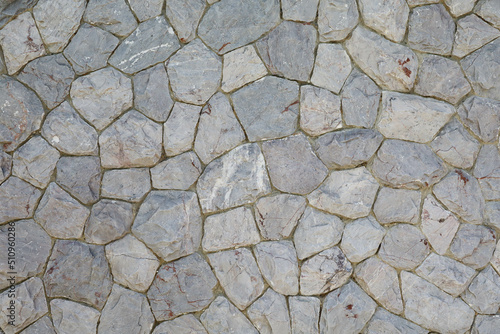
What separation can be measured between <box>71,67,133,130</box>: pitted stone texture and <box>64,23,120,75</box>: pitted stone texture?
5 cm

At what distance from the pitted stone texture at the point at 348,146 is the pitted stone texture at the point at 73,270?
1269mm

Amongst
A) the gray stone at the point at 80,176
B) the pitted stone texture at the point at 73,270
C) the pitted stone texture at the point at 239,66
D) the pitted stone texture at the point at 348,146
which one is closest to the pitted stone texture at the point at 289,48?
the pitted stone texture at the point at 239,66

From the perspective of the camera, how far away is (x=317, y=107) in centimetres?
242

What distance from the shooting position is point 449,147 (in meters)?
2.43

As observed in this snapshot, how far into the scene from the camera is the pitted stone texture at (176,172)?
2.40 meters

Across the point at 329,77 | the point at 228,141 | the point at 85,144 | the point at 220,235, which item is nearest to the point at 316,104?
the point at 329,77

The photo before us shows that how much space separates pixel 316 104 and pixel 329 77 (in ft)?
0.51

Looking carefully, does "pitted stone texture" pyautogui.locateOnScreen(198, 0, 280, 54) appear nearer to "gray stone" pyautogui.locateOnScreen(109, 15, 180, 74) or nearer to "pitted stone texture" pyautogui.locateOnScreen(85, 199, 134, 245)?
"gray stone" pyautogui.locateOnScreen(109, 15, 180, 74)

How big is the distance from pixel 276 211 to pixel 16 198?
131cm

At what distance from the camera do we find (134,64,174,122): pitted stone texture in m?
2.39

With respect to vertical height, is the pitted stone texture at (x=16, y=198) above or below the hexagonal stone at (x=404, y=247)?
above

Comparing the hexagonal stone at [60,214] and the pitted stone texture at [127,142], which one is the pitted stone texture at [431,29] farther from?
the hexagonal stone at [60,214]

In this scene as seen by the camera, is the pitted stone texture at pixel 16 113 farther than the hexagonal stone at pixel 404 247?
No

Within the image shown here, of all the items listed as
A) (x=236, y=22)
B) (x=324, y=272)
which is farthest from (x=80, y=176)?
(x=324, y=272)
